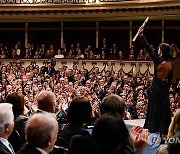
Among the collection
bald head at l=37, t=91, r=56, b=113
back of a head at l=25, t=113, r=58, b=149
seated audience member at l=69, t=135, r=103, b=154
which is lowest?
seated audience member at l=69, t=135, r=103, b=154

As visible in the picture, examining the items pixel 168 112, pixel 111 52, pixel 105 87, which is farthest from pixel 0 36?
pixel 168 112

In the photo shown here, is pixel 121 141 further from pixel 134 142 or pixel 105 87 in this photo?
pixel 105 87

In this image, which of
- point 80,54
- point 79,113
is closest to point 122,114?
point 79,113

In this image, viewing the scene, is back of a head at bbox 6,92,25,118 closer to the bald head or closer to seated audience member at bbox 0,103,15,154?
the bald head

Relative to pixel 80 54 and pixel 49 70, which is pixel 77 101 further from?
pixel 80 54

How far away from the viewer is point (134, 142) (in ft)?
8.63

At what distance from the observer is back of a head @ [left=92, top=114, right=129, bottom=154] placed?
241 cm

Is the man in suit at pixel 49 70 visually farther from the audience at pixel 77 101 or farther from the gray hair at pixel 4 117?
the gray hair at pixel 4 117

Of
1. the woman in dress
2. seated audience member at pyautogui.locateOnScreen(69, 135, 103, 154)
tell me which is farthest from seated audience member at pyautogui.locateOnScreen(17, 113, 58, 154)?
the woman in dress

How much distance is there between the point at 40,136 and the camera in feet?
8.09

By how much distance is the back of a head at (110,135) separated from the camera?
2.41 m

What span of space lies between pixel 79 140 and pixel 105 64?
13045 millimetres

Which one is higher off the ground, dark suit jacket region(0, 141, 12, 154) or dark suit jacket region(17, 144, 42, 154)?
dark suit jacket region(17, 144, 42, 154)

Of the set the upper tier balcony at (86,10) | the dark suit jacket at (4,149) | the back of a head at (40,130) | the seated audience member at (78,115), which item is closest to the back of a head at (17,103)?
the seated audience member at (78,115)
